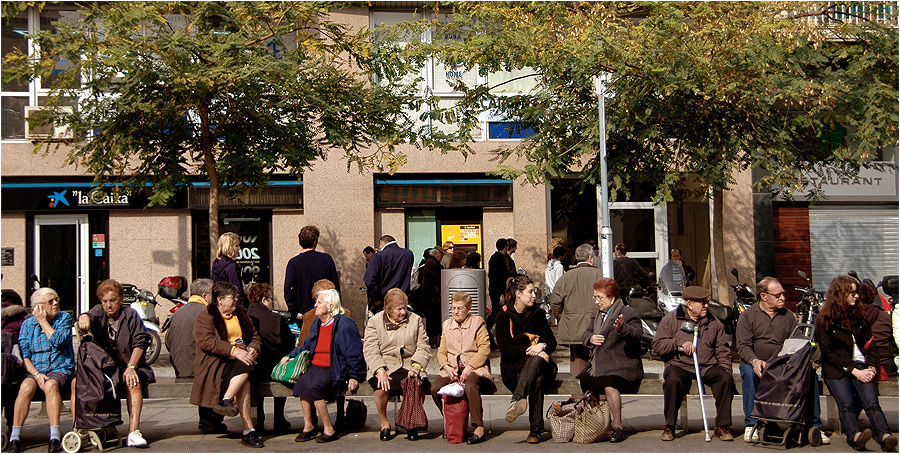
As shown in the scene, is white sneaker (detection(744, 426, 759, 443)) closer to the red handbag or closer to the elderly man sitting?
the red handbag

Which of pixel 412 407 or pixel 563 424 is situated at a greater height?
pixel 412 407

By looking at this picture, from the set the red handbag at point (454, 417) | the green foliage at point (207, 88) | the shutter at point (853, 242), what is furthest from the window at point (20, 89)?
the shutter at point (853, 242)

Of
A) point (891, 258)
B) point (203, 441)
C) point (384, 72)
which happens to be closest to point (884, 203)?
point (891, 258)

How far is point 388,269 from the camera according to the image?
474 inches

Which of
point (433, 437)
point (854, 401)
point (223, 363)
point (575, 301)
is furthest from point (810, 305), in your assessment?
point (223, 363)

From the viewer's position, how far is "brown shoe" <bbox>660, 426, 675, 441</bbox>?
7.74 m

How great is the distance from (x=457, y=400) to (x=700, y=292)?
7.87ft

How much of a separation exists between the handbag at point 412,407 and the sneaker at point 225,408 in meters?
1.44

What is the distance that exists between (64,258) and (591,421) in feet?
39.5

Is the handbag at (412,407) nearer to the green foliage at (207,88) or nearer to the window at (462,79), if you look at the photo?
the green foliage at (207,88)

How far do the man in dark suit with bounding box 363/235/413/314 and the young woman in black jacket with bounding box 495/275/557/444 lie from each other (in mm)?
4035

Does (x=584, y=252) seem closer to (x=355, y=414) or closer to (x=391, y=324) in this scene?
(x=391, y=324)

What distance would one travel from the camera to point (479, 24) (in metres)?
13.3

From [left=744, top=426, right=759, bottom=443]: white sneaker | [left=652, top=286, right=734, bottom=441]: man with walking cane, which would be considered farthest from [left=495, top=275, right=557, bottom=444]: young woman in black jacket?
[left=744, top=426, right=759, bottom=443]: white sneaker
